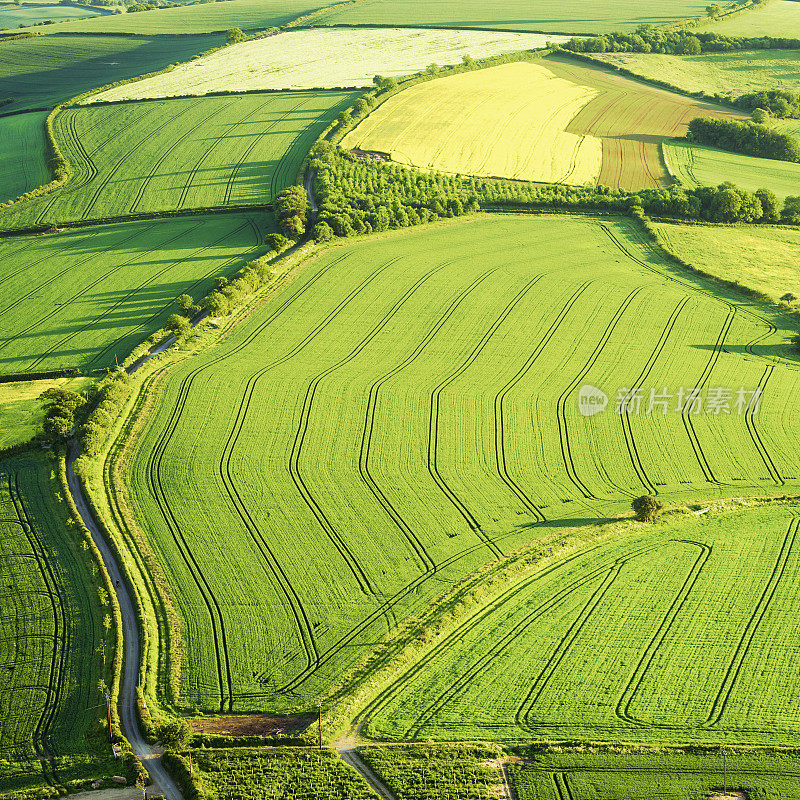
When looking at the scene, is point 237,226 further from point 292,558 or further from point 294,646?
point 294,646

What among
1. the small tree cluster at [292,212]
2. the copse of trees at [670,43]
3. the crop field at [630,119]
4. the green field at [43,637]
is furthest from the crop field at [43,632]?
the copse of trees at [670,43]

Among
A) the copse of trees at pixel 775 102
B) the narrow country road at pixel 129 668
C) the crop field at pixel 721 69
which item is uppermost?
the crop field at pixel 721 69

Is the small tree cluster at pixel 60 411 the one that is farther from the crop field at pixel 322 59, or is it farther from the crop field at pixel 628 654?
the crop field at pixel 322 59

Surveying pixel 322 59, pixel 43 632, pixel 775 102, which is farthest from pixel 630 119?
pixel 43 632

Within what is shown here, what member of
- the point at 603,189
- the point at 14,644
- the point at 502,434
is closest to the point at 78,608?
the point at 14,644

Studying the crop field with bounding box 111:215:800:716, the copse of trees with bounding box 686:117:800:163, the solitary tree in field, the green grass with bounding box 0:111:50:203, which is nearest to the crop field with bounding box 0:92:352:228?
the green grass with bounding box 0:111:50:203

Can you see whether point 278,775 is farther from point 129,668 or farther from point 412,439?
point 412,439
